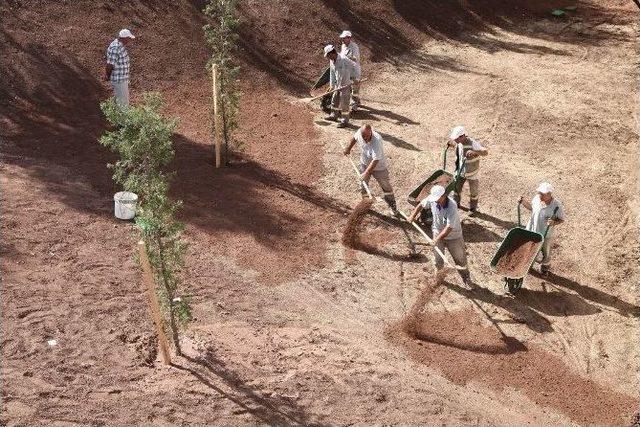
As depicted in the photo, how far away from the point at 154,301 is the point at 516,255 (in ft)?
19.8

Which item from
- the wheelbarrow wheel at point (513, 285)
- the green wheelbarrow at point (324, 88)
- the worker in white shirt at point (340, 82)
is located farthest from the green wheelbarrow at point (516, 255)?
the green wheelbarrow at point (324, 88)

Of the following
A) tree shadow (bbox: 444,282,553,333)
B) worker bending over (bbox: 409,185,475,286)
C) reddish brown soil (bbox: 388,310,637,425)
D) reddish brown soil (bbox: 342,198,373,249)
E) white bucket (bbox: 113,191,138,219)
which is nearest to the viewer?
reddish brown soil (bbox: 388,310,637,425)

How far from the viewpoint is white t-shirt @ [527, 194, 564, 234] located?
11758 mm

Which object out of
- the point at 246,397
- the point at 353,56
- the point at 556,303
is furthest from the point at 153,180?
the point at 353,56

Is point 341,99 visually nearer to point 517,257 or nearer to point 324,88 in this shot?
point 324,88

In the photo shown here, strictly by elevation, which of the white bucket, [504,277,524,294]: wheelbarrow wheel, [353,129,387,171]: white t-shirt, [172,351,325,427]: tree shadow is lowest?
[172,351,325,427]: tree shadow

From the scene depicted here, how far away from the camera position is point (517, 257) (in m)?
11.8

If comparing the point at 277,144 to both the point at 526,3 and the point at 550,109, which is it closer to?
the point at 550,109

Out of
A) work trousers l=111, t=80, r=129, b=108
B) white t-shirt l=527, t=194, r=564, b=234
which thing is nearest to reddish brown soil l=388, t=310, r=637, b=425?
white t-shirt l=527, t=194, r=564, b=234

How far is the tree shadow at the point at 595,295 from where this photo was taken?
11695mm

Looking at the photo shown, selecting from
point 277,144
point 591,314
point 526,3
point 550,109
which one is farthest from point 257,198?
point 526,3

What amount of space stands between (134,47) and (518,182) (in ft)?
32.5

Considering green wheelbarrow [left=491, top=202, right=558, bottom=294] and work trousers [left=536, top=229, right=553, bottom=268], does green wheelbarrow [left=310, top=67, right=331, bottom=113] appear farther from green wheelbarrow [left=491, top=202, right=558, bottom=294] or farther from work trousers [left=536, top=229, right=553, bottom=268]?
work trousers [left=536, top=229, right=553, bottom=268]

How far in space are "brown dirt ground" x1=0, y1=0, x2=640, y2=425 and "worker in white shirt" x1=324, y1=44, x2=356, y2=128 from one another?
2.17 feet
